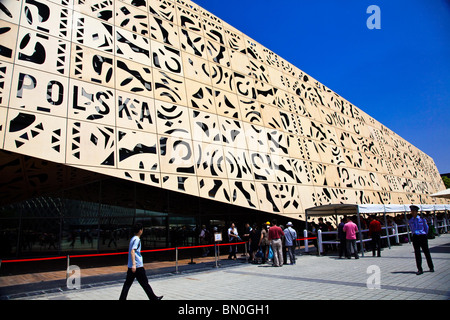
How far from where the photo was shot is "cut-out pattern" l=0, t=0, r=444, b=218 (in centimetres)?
1083

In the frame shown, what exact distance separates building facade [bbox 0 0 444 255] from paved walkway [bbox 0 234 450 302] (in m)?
4.48

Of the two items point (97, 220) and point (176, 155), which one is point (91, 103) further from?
point (97, 220)

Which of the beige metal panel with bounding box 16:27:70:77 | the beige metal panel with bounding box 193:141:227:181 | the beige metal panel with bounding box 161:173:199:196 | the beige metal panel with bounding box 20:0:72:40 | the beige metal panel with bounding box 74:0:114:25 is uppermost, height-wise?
the beige metal panel with bounding box 74:0:114:25

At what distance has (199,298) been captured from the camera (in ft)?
22.3

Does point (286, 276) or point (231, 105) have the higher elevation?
point (231, 105)

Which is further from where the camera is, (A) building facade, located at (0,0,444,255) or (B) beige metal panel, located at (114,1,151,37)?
(B) beige metal panel, located at (114,1,151,37)

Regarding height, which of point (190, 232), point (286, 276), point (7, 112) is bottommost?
point (286, 276)

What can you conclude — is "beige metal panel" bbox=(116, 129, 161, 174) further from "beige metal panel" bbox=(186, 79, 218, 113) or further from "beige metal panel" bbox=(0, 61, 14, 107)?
A: "beige metal panel" bbox=(0, 61, 14, 107)

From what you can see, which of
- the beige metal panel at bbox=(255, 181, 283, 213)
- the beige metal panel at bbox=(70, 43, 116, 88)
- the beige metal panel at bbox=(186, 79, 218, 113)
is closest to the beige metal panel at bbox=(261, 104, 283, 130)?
the beige metal panel at bbox=(186, 79, 218, 113)

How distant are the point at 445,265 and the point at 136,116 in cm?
1288

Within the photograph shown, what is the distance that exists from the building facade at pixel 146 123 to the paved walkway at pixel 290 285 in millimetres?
4479

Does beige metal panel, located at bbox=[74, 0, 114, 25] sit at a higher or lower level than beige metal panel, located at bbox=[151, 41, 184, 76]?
higher

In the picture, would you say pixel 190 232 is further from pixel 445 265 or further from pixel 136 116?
pixel 445 265
